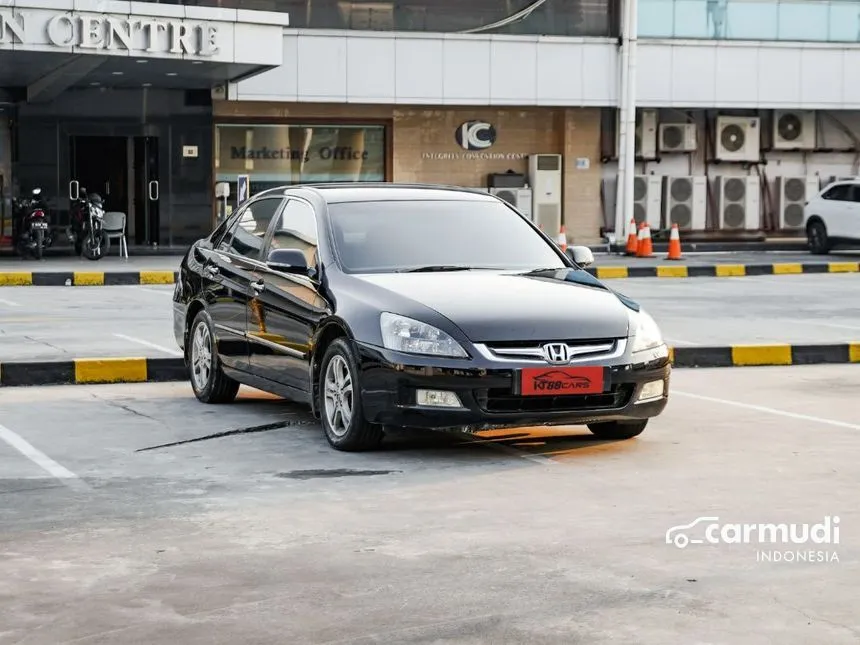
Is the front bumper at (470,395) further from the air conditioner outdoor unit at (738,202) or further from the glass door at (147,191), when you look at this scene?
the air conditioner outdoor unit at (738,202)

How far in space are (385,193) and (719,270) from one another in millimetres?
17261

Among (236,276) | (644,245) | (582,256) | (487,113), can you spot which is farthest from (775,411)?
(487,113)

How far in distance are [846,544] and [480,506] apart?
157 cm

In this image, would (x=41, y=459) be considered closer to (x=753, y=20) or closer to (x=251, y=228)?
(x=251, y=228)

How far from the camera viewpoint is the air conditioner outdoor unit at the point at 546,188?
32719mm

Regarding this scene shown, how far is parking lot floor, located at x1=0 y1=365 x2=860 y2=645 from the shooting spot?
5.24 metres

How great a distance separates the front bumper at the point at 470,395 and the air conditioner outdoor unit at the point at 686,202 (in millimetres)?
25505

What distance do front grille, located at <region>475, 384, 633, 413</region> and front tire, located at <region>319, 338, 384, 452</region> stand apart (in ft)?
2.05

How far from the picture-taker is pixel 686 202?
3391cm

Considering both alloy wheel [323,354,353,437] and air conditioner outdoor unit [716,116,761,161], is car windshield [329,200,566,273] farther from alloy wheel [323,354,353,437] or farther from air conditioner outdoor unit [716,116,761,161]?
air conditioner outdoor unit [716,116,761,161]

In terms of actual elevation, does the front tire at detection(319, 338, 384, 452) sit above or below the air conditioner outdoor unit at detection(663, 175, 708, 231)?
below

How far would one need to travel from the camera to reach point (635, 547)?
20.7 feet

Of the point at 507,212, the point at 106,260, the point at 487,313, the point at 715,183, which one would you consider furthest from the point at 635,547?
the point at 715,183

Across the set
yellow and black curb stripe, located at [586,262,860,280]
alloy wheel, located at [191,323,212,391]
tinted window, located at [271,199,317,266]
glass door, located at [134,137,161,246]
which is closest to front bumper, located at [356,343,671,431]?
tinted window, located at [271,199,317,266]
